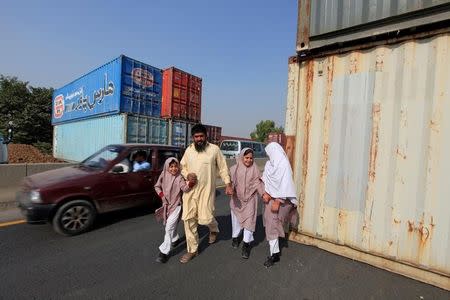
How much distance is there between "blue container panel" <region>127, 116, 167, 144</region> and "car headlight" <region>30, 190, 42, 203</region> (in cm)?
928

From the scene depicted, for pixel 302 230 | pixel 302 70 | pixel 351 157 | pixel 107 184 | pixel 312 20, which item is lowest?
pixel 302 230

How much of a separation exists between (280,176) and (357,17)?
2.20 m

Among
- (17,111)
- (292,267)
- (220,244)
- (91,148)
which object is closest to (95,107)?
(91,148)

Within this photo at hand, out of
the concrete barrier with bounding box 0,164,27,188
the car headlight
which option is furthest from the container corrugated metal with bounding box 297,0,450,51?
the concrete barrier with bounding box 0,164,27,188

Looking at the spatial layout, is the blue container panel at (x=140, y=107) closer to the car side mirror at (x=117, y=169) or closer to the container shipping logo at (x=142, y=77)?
the container shipping logo at (x=142, y=77)

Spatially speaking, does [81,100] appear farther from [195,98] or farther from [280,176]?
[280,176]

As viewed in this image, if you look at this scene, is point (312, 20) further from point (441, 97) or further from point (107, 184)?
point (107, 184)

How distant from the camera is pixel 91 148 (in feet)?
55.5

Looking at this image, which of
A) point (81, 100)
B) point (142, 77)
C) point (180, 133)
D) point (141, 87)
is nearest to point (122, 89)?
point (141, 87)

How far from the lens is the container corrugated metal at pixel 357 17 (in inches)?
130

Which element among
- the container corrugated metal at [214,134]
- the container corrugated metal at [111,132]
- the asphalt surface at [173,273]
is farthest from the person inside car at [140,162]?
the container corrugated metal at [214,134]

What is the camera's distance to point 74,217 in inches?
193

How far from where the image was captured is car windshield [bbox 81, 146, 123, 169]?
18.5 feet

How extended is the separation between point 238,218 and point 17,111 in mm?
41648
